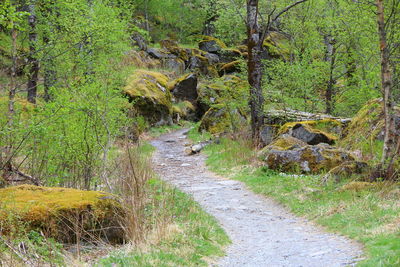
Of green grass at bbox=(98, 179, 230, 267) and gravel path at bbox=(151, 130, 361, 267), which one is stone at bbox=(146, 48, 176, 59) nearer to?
gravel path at bbox=(151, 130, 361, 267)

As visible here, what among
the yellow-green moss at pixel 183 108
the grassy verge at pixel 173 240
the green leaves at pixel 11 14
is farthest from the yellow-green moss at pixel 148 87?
the grassy verge at pixel 173 240

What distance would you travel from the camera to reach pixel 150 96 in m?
19.8

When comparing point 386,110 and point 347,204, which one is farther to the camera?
point 386,110

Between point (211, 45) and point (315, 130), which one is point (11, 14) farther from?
point (211, 45)

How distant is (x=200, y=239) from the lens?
5.31m

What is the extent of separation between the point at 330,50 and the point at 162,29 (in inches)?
1027

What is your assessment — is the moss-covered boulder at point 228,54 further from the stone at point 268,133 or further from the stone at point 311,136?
the stone at point 311,136

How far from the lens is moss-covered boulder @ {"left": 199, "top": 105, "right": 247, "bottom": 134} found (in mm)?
16969

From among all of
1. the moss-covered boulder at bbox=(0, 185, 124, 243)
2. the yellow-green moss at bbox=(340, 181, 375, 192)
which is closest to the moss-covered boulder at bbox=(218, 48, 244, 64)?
the yellow-green moss at bbox=(340, 181, 375, 192)

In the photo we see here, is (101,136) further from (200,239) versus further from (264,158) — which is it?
(264,158)

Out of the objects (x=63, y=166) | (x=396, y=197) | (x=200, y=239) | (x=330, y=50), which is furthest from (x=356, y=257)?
(x=330, y=50)

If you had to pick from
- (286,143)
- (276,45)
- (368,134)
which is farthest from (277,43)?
(368,134)

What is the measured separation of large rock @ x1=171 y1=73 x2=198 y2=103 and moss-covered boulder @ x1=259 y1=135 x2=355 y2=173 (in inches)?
611

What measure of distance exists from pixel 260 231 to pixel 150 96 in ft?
47.0
